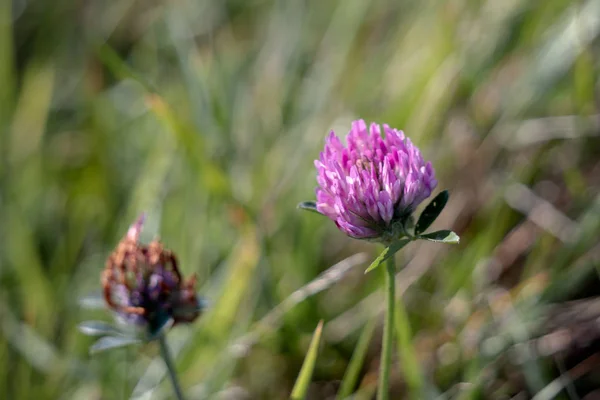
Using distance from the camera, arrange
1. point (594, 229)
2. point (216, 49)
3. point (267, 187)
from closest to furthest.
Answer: point (594, 229), point (267, 187), point (216, 49)

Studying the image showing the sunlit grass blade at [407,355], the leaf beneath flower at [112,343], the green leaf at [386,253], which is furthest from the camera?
the sunlit grass blade at [407,355]

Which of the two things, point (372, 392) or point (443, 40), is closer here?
point (372, 392)

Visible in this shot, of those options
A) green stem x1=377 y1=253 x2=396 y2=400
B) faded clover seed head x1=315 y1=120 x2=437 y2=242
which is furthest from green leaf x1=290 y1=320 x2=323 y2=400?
faded clover seed head x1=315 y1=120 x2=437 y2=242

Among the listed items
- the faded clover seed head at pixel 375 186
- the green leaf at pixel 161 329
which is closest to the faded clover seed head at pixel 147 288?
the green leaf at pixel 161 329

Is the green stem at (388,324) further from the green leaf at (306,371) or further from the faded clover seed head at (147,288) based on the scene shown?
the faded clover seed head at (147,288)

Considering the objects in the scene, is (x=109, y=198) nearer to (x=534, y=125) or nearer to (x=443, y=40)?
(x=443, y=40)

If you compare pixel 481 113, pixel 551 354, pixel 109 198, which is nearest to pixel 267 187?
pixel 109 198

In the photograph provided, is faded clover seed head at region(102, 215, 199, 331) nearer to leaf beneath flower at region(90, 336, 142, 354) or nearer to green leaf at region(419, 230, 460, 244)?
leaf beneath flower at region(90, 336, 142, 354)
